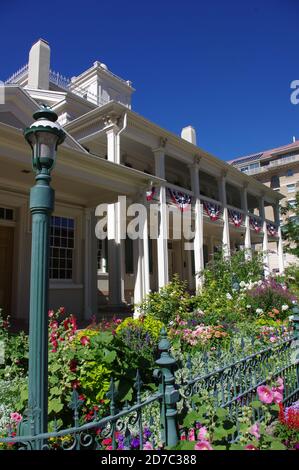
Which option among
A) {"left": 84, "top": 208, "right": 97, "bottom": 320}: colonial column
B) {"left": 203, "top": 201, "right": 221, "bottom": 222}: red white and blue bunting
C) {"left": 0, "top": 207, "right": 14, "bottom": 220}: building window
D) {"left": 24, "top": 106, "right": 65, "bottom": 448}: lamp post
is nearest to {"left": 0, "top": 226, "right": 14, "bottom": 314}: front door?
{"left": 0, "top": 207, "right": 14, "bottom": 220}: building window

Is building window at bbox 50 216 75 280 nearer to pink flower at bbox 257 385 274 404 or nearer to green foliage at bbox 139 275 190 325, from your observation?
green foliage at bbox 139 275 190 325

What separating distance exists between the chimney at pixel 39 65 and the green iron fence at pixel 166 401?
16.0 metres

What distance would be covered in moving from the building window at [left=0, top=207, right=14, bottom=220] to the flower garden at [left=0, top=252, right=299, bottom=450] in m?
5.00

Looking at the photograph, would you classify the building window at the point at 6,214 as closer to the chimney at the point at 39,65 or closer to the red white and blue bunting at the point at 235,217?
the chimney at the point at 39,65

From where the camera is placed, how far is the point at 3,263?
365 inches

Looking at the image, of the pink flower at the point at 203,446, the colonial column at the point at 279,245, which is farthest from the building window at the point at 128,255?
the pink flower at the point at 203,446

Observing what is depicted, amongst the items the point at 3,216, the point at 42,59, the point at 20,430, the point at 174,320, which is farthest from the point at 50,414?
the point at 42,59

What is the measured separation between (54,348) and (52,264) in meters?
6.63

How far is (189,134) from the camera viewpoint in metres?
22.4

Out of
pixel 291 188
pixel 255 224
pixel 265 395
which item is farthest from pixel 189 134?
pixel 291 188

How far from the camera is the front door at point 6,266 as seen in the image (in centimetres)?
914

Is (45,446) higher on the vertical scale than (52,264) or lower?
lower

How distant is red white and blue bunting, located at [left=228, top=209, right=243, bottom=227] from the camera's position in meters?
18.8

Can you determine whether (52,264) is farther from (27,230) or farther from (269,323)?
(269,323)
